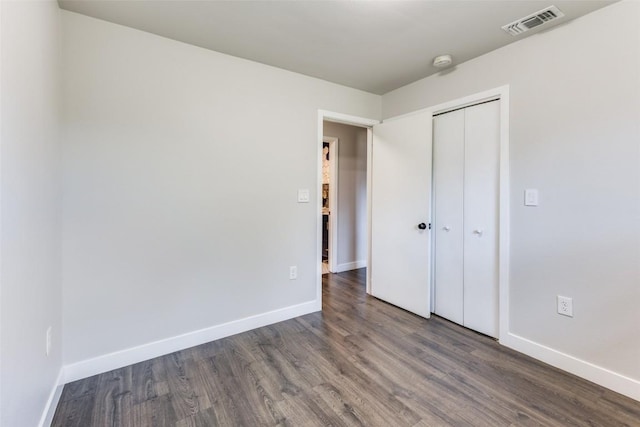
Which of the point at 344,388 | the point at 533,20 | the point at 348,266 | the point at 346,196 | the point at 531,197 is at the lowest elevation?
the point at 344,388

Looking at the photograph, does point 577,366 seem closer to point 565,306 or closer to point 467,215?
point 565,306

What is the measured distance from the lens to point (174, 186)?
2.19 m

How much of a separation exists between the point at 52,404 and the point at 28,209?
114 centimetres

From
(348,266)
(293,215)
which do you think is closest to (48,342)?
(293,215)

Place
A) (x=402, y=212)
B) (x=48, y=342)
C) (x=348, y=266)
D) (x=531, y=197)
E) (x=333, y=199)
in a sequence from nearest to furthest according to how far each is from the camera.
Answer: (x=48, y=342) < (x=531, y=197) < (x=402, y=212) < (x=333, y=199) < (x=348, y=266)

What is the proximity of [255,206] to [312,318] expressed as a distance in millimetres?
1241

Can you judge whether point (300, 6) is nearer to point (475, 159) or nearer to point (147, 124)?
point (147, 124)

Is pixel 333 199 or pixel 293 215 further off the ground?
pixel 333 199

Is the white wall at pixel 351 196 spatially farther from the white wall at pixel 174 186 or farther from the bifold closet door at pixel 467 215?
the bifold closet door at pixel 467 215

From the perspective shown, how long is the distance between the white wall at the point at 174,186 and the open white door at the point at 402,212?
849mm

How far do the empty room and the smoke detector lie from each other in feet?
0.07

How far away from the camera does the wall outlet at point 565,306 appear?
1.95 m

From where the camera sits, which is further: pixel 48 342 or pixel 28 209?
pixel 48 342

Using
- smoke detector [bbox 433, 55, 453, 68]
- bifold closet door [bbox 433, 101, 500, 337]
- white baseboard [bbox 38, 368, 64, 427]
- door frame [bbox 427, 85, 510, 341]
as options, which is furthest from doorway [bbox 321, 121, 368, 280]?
white baseboard [bbox 38, 368, 64, 427]
